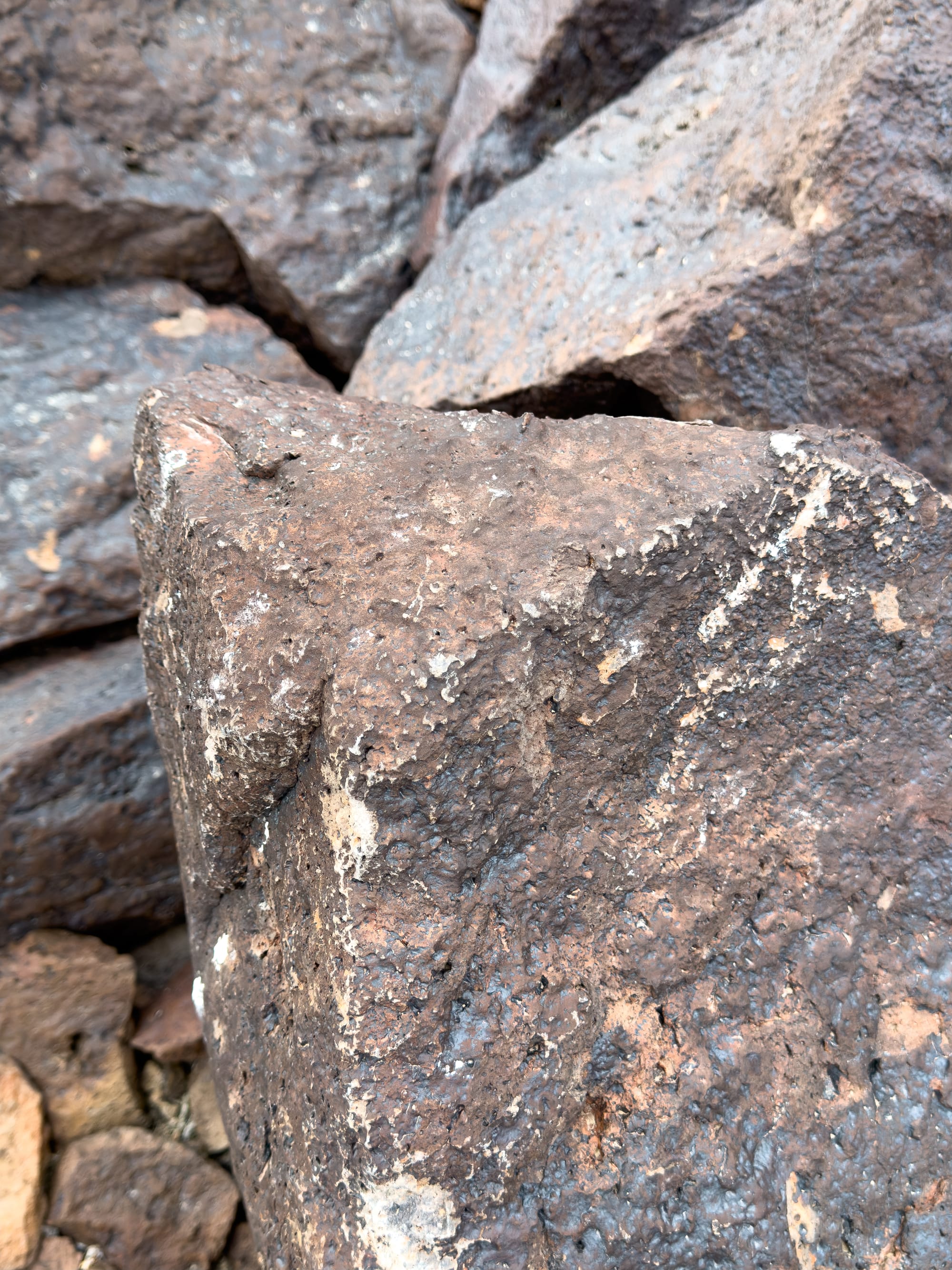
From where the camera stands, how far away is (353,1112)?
776 mm

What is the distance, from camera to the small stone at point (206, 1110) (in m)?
1.63

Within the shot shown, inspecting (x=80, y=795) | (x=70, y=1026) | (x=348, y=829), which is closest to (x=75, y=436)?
(x=80, y=795)

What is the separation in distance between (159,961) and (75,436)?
1002 millimetres

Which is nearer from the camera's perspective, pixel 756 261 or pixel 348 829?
pixel 348 829

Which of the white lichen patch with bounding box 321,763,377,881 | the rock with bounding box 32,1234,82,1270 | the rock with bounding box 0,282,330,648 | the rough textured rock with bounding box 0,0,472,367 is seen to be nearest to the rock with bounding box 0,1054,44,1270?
the rock with bounding box 32,1234,82,1270

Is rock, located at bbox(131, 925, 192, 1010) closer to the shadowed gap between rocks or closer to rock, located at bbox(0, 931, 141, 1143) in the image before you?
rock, located at bbox(0, 931, 141, 1143)

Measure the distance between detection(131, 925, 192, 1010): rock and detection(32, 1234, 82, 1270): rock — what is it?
0.37 m

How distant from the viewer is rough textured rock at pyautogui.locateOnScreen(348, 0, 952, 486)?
1.13 meters

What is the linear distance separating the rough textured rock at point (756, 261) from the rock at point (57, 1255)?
151 centimetres

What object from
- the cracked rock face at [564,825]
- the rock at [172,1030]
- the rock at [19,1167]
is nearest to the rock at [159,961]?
the rock at [172,1030]

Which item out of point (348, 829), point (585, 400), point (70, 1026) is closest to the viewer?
point (348, 829)

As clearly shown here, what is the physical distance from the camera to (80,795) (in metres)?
1.54

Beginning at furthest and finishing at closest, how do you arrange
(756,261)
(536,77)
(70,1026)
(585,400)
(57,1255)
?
1. (536,77)
2. (70,1026)
3. (57,1255)
4. (585,400)
5. (756,261)

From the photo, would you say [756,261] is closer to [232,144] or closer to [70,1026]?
[232,144]
